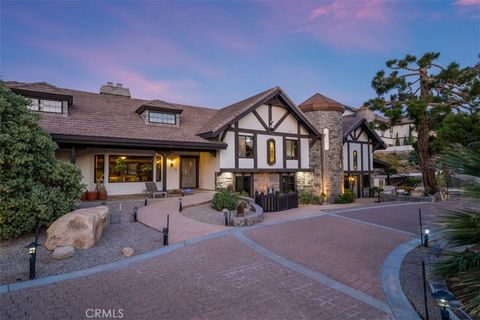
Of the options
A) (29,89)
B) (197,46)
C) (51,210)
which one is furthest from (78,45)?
(51,210)

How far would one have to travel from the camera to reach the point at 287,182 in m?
19.8

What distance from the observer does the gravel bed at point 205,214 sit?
10133 millimetres

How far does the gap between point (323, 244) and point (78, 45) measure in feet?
55.5

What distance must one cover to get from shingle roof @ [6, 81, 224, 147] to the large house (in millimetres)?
46

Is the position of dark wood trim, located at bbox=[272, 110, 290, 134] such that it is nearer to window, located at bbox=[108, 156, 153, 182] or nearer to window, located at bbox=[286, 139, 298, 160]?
window, located at bbox=[286, 139, 298, 160]

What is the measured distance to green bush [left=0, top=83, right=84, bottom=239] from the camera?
7.00m

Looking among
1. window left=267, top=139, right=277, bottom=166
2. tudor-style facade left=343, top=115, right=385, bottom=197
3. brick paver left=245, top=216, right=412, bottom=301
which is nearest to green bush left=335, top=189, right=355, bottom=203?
tudor-style facade left=343, top=115, right=385, bottom=197

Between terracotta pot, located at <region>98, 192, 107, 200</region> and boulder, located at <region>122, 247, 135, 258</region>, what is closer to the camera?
boulder, located at <region>122, 247, 135, 258</region>

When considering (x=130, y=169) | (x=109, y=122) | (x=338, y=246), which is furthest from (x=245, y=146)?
(x=338, y=246)

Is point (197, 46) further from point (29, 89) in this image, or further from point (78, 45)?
point (29, 89)

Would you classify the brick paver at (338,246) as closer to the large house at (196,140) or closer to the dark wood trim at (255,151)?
the dark wood trim at (255,151)

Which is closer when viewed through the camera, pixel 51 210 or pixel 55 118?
pixel 51 210

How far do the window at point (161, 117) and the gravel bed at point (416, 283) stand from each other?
571 inches

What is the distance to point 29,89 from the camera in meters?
12.5
